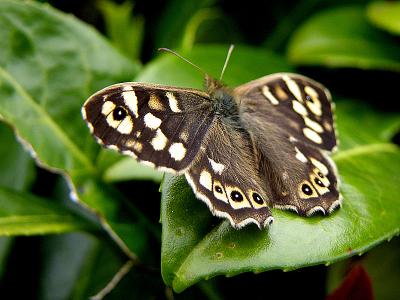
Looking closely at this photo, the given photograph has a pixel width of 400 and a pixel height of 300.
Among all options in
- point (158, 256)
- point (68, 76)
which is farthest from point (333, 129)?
point (68, 76)

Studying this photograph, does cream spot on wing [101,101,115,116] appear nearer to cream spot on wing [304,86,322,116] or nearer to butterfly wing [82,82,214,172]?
butterfly wing [82,82,214,172]

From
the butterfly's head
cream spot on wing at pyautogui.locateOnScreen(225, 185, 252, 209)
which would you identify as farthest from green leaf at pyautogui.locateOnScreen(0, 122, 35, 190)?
cream spot on wing at pyautogui.locateOnScreen(225, 185, 252, 209)

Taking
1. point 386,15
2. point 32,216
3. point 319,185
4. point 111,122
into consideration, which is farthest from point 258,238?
point 386,15

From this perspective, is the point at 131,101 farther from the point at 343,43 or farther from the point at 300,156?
the point at 343,43

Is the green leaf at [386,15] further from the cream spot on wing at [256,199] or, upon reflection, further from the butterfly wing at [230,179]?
the cream spot on wing at [256,199]

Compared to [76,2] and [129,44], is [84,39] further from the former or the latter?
[76,2]

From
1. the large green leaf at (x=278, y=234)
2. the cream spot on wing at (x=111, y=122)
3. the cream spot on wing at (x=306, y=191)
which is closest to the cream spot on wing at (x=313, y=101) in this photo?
the large green leaf at (x=278, y=234)
